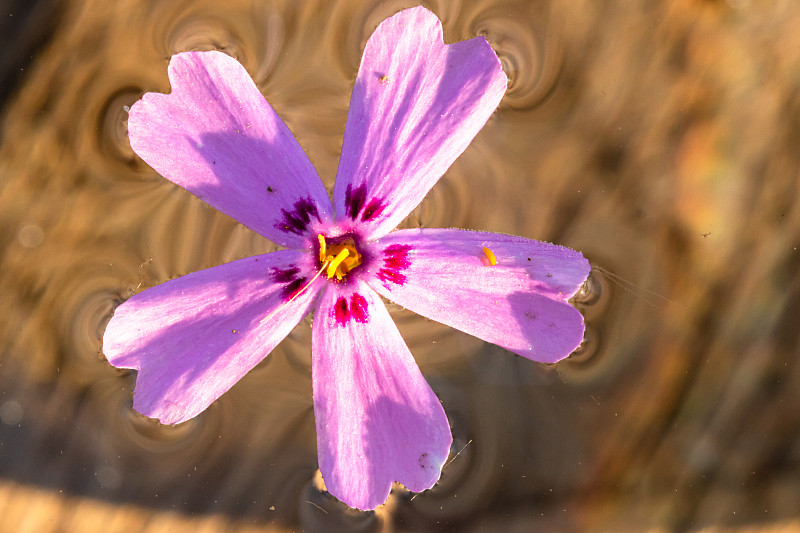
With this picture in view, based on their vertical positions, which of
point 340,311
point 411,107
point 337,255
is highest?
point 411,107

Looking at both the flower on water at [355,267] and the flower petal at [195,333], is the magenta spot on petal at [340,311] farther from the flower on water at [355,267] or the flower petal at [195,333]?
the flower petal at [195,333]

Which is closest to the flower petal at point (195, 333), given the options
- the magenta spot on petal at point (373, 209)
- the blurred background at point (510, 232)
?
the magenta spot on petal at point (373, 209)

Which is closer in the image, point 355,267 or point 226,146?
point 226,146

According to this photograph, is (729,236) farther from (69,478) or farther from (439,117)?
(69,478)

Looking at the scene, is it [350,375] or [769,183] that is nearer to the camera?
[350,375]

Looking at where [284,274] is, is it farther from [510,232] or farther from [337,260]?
[510,232]

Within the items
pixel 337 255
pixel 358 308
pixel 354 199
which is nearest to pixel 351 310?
pixel 358 308

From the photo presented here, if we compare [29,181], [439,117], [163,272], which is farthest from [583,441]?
[29,181]
